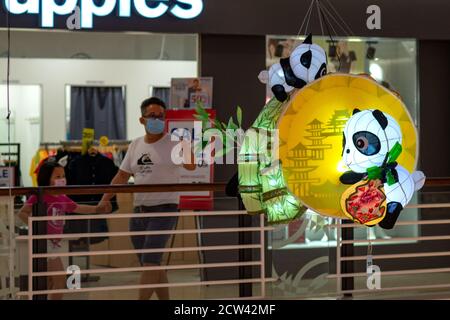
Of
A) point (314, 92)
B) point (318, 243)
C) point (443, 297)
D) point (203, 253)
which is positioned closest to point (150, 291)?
point (203, 253)

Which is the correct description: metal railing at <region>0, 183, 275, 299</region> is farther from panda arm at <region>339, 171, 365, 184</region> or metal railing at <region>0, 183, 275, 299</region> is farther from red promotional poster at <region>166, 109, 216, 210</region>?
panda arm at <region>339, 171, 365, 184</region>

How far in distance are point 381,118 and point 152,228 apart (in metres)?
2.35

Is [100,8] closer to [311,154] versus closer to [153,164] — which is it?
[153,164]

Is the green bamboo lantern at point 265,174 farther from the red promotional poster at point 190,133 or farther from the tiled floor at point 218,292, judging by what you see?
the red promotional poster at point 190,133

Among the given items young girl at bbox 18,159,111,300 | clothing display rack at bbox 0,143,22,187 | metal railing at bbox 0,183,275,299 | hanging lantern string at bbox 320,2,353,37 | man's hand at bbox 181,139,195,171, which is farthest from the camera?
clothing display rack at bbox 0,143,22,187

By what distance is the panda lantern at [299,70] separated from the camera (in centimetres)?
340

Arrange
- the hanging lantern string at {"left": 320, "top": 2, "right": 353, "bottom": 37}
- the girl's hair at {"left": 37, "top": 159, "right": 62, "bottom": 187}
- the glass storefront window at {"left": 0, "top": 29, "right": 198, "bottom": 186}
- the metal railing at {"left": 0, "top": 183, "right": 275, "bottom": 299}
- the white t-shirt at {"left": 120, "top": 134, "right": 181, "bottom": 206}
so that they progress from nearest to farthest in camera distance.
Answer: the metal railing at {"left": 0, "top": 183, "right": 275, "bottom": 299} < the white t-shirt at {"left": 120, "top": 134, "right": 181, "bottom": 206} < the girl's hair at {"left": 37, "top": 159, "right": 62, "bottom": 187} < the hanging lantern string at {"left": 320, "top": 2, "right": 353, "bottom": 37} < the glass storefront window at {"left": 0, "top": 29, "right": 198, "bottom": 186}

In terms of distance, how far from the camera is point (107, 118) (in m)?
8.48

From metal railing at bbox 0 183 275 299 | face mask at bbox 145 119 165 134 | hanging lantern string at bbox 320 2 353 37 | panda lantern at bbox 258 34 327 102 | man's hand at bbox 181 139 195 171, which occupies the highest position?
hanging lantern string at bbox 320 2 353 37

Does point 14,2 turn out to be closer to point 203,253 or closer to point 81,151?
point 81,151

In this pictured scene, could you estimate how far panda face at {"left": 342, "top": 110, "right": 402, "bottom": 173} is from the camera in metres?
3.23

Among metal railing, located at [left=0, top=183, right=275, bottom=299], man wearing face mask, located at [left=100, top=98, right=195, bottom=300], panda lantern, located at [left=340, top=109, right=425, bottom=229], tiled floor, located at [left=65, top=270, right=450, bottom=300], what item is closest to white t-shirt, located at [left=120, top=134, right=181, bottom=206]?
man wearing face mask, located at [left=100, top=98, right=195, bottom=300]

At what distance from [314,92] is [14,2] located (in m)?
3.90

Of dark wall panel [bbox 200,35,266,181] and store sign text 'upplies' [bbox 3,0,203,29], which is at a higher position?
store sign text 'upplies' [bbox 3,0,203,29]
